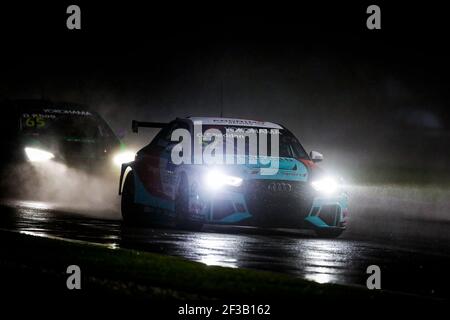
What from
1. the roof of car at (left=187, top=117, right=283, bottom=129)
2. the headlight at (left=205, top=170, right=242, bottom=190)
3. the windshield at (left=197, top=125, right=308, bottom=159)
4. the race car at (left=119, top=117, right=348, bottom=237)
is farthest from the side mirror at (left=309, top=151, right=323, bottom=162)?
the headlight at (left=205, top=170, right=242, bottom=190)

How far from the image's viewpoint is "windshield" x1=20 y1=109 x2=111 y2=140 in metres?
19.8

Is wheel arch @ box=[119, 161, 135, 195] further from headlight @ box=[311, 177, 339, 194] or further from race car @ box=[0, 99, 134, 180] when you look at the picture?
headlight @ box=[311, 177, 339, 194]

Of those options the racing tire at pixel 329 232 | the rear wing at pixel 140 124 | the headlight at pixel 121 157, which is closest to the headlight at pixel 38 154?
the headlight at pixel 121 157

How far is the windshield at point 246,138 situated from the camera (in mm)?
15117

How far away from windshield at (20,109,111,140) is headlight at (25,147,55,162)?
1.50 ft

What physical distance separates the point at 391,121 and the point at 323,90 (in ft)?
6.28

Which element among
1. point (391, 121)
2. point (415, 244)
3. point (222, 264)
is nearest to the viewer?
point (222, 264)

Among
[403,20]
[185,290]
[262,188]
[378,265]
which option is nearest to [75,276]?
[185,290]

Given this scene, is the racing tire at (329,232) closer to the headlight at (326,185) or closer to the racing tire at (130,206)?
the headlight at (326,185)

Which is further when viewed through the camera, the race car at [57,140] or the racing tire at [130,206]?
the race car at [57,140]

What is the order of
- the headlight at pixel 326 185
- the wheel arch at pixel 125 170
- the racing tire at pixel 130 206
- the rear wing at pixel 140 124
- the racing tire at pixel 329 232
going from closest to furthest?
1. the headlight at pixel 326 185
2. the racing tire at pixel 329 232
3. the racing tire at pixel 130 206
4. the rear wing at pixel 140 124
5. the wheel arch at pixel 125 170

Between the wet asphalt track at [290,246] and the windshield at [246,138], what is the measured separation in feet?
3.60
